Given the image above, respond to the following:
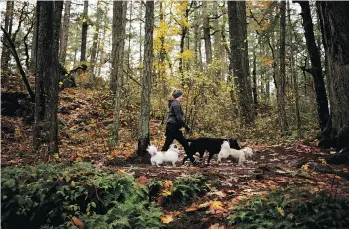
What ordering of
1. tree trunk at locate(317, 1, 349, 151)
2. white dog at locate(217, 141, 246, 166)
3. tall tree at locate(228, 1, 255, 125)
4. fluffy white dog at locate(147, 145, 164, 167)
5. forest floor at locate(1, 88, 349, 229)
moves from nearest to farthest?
forest floor at locate(1, 88, 349, 229) → tree trunk at locate(317, 1, 349, 151) → fluffy white dog at locate(147, 145, 164, 167) → white dog at locate(217, 141, 246, 166) → tall tree at locate(228, 1, 255, 125)

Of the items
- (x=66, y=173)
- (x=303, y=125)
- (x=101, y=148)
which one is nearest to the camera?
(x=66, y=173)

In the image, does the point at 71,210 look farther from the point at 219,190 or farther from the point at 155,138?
the point at 155,138

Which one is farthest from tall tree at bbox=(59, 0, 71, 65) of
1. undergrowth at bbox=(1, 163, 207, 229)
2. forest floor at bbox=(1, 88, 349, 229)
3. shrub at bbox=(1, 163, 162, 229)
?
shrub at bbox=(1, 163, 162, 229)

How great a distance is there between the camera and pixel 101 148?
11117 millimetres

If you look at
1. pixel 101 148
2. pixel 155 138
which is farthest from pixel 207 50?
pixel 101 148

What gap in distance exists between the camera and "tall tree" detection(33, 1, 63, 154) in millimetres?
8852

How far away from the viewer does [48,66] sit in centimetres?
951

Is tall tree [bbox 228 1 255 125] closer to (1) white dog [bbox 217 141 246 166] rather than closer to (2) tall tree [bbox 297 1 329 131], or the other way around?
(2) tall tree [bbox 297 1 329 131]

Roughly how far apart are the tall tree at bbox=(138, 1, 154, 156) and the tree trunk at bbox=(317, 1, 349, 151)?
182 inches

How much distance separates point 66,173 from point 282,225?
12.1 feet

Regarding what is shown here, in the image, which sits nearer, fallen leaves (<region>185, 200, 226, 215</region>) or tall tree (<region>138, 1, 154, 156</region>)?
A: fallen leaves (<region>185, 200, 226, 215</region>)

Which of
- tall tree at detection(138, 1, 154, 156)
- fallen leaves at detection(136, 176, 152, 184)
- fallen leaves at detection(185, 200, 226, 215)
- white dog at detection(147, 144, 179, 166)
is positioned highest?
tall tree at detection(138, 1, 154, 156)

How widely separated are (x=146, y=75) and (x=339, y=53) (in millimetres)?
5138

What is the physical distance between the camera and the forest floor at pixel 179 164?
18.3ft
